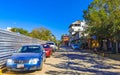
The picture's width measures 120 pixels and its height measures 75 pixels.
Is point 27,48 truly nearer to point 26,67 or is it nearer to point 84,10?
point 26,67

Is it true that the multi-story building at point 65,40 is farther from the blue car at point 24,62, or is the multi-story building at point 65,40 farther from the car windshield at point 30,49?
the blue car at point 24,62

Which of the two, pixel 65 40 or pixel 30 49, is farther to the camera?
pixel 65 40

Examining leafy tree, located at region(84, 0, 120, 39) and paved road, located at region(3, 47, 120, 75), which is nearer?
paved road, located at region(3, 47, 120, 75)

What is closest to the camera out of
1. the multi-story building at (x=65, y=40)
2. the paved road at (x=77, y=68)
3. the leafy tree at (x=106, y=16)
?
the paved road at (x=77, y=68)

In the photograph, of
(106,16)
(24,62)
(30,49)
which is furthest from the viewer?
(106,16)

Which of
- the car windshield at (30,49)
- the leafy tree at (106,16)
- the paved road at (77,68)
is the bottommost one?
the paved road at (77,68)

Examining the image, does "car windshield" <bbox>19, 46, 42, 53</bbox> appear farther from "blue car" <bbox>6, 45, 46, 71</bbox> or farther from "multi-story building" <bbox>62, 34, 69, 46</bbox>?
"multi-story building" <bbox>62, 34, 69, 46</bbox>

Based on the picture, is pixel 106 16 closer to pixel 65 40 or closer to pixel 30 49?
pixel 30 49

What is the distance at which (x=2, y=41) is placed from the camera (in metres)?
14.0

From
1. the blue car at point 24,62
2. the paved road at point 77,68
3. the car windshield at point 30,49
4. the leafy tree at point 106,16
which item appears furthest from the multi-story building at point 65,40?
the blue car at point 24,62

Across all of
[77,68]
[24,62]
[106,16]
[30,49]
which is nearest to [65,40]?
[106,16]

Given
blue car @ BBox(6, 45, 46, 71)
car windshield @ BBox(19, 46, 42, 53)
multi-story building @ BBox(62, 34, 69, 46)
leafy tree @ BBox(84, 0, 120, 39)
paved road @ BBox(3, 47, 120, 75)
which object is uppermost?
multi-story building @ BBox(62, 34, 69, 46)

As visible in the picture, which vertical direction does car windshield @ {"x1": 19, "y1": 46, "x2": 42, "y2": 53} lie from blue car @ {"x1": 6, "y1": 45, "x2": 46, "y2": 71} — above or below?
above

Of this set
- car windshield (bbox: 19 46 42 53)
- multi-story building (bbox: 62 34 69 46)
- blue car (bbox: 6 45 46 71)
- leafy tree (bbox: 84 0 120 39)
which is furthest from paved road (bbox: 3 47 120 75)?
multi-story building (bbox: 62 34 69 46)
